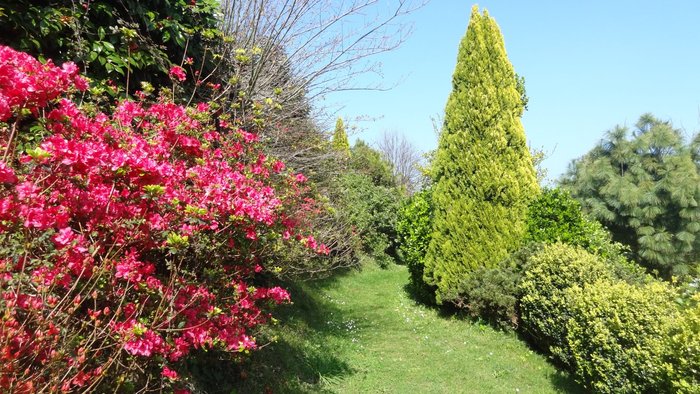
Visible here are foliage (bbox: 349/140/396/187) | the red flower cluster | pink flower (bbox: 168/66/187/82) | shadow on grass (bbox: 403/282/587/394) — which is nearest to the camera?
the red flower cluster

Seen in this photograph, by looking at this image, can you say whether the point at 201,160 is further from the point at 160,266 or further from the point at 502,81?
the point at 502,81

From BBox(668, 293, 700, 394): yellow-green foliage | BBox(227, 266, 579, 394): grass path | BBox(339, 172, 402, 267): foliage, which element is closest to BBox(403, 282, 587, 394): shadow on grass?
BBox(227, 266, 579, 394): grass path

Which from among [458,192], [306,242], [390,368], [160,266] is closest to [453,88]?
[458,192]

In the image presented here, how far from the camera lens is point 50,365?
4.92 feet

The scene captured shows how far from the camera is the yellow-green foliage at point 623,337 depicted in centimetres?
365

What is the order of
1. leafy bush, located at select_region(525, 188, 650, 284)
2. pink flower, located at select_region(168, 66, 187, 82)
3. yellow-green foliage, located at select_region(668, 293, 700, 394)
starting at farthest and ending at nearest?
leafy bush, located at select_region(525, 188, 650, 284) → pink flower, located at select_region(168, 66, 187, 82) → yellow-green foliage, located at select_region(668, 293, 700, 394)

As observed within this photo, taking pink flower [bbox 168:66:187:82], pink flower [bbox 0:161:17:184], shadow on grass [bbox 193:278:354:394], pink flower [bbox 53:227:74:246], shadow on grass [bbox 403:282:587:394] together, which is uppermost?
pink flower [bbox 168:66:187:82]

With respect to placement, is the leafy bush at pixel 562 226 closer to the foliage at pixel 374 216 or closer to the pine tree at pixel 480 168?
the pine tree at pixel 480 168

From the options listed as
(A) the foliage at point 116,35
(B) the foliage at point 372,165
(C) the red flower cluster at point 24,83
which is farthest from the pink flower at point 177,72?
(B) the foliage at point 372,165

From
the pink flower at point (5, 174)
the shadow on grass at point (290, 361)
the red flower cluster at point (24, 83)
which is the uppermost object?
the red flower cluster at point (24, 83)

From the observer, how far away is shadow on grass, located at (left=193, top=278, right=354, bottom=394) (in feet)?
12.6

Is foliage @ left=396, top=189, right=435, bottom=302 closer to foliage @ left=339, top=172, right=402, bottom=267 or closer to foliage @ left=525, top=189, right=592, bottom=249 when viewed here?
foliage @ left=525, top=189, right=592, bottom=249

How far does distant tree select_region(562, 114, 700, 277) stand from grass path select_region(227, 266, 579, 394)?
12.1 meters

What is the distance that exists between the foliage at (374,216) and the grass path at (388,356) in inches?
194
